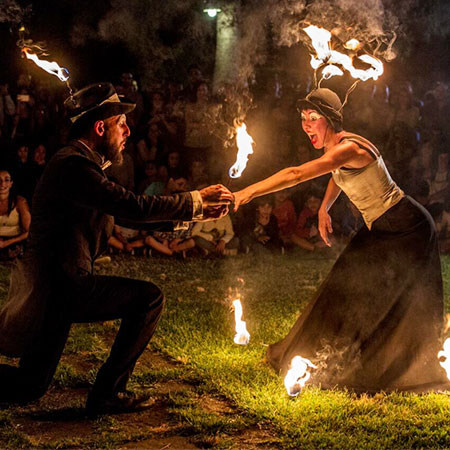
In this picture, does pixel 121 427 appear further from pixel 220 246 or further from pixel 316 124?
pixel 220 246

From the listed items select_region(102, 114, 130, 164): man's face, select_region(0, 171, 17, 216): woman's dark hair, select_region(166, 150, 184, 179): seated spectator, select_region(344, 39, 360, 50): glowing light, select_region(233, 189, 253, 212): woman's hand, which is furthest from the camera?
select_region(166, 150, 184, 179): seated spectator

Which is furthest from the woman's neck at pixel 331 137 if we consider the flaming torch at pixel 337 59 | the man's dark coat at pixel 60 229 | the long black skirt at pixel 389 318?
the man's dark coat at pixel 60 229

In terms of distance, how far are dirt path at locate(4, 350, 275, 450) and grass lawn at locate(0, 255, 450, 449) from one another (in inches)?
0.5

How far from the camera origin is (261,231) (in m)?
Answer: 11.4

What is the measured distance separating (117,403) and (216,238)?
679 centimetres

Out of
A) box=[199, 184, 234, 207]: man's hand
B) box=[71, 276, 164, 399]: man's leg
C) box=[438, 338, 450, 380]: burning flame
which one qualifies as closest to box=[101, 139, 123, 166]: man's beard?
box=[199, 184, 234, 207]: man's hand

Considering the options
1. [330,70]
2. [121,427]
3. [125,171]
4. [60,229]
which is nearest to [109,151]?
[60,229]

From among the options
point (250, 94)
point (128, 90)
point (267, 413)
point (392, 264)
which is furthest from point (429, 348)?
point (250, 94)

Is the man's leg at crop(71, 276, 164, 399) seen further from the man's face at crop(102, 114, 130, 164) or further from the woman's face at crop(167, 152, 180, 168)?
the woman's face at crop(167, 152, 180, 168)

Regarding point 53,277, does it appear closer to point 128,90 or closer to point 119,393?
point 119,393

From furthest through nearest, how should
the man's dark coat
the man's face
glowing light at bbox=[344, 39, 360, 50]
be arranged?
glowing light at bbox=[344, 39, 360, 50], the man's face, the man's dark coat

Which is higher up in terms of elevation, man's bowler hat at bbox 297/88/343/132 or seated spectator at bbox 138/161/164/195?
man's bowler hat at bbox 297/88/343/132

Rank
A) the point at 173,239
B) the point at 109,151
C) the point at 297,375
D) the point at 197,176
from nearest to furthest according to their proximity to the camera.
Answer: the point at 109,151 → the point at 297,375 → the point at 197,176 → the point at 173,239

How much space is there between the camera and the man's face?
4.38m
